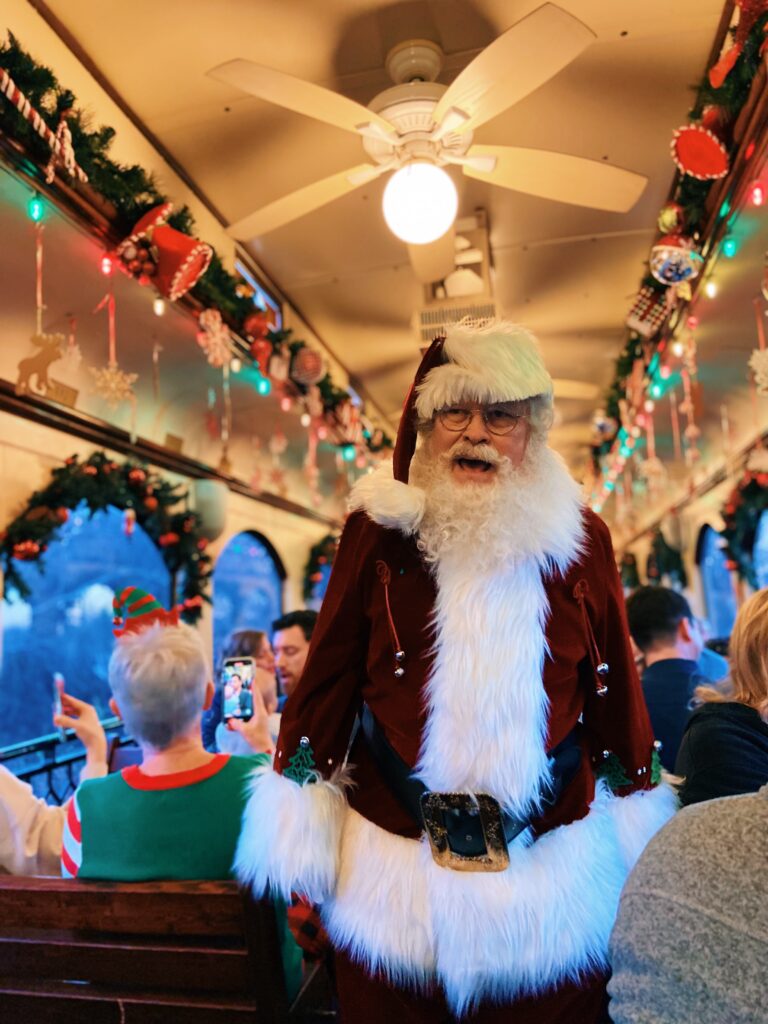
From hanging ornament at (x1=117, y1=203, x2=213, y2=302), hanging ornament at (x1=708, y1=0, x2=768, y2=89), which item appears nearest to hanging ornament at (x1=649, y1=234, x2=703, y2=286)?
hanging ornament at (x1=708, y1=0, x2=768, y2=89)

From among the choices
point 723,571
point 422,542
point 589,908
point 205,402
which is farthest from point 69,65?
point 723,571

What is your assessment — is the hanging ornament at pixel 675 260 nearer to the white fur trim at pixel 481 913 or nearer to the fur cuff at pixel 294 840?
the white fur trim at pixel 481 913

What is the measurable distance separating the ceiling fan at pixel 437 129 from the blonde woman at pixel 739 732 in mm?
1844

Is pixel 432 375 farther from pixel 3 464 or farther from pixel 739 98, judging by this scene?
pixel 3 464

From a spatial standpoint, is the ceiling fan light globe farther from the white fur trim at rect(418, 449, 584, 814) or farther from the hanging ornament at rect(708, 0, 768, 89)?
the white fur trim at rect(418, 449, 584, 814)

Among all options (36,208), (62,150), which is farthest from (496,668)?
(36,208)

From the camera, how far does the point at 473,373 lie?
146cm

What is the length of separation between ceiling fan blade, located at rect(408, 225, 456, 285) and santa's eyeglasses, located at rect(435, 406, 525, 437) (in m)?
2.16

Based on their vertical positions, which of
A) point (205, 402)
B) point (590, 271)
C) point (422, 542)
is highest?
point (590, 271)

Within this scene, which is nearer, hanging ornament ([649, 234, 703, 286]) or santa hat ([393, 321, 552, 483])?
santa hat ([393, 321, 552, 483])

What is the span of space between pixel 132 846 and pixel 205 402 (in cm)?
407

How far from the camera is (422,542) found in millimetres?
1450

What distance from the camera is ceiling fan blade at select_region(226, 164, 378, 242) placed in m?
3.13

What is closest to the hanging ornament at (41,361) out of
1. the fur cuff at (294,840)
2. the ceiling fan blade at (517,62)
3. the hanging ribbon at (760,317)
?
the ceiling fan blade at (517,62)
